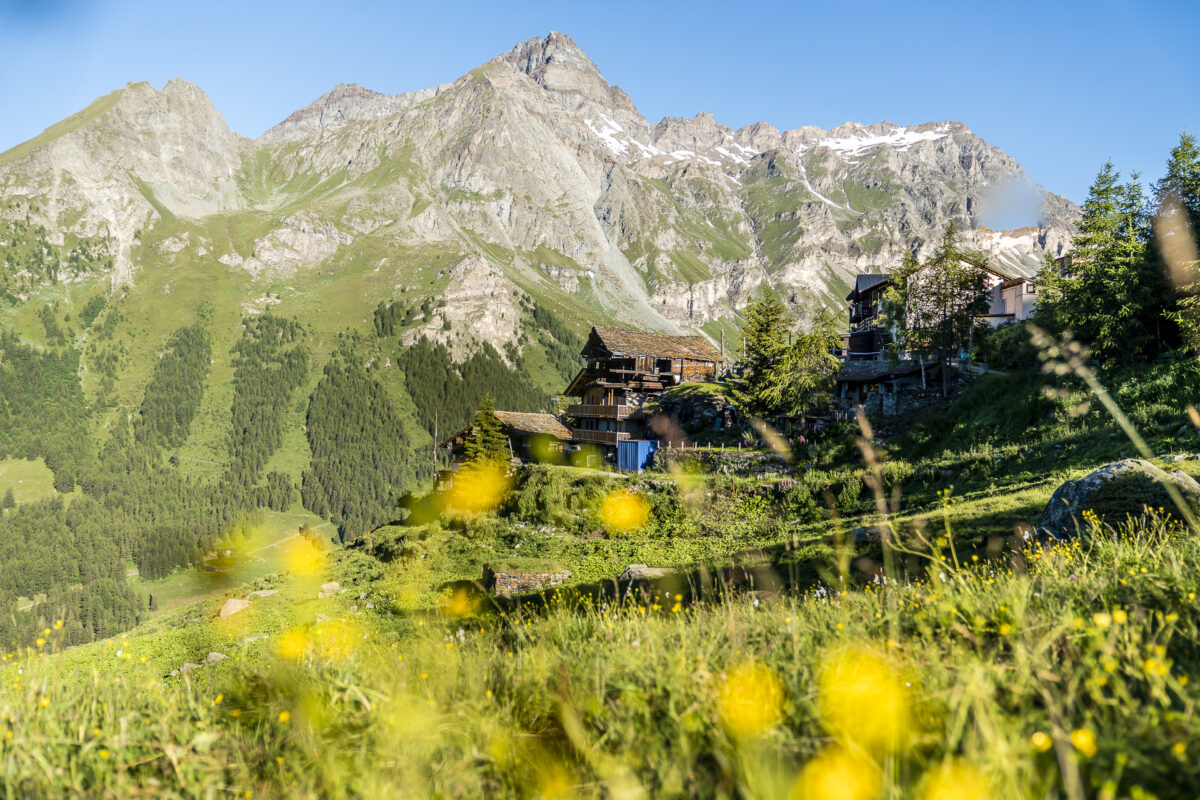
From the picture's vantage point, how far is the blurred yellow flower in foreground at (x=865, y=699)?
336cm

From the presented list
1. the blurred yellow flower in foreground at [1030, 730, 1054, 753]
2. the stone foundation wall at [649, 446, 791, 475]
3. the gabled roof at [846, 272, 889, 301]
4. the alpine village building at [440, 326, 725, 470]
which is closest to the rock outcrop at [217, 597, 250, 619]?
the stone foundation wall at [649, 446, 791, 475]

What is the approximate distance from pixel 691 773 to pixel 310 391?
208 metres

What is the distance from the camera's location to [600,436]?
53656mm

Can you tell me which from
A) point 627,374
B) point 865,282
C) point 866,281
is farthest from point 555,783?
point 866,281

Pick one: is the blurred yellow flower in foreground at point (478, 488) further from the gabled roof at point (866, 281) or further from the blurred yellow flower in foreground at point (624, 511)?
the gabled roof at point (866, 281)

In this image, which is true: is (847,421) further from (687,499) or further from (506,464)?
(506,464)

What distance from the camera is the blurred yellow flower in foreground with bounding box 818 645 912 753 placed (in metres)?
3.36

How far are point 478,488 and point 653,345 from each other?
2428 cm

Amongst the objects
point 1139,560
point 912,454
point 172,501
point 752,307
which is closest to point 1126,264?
point 912,454

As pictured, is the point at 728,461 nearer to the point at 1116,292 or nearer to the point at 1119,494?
the point at 1116,292

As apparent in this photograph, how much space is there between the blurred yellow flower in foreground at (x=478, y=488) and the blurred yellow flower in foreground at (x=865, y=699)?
38.2 metres

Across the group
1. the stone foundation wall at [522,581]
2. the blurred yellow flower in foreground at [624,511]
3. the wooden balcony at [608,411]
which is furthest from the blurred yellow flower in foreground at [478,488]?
the stone foundation wall at [522,581]

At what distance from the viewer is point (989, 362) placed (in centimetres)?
4091

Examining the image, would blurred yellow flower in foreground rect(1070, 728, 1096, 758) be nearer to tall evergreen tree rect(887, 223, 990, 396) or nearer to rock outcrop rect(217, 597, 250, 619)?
rock outcrop rect(217, 597, 250, 619)
